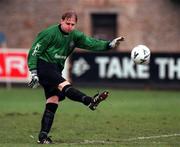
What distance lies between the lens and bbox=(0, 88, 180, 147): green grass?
45.4ft

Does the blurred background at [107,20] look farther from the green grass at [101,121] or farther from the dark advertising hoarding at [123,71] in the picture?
the green grass at [101,121]

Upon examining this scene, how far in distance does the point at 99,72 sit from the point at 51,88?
16721 mm

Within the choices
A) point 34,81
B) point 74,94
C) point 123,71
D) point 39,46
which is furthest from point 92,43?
point 123,71

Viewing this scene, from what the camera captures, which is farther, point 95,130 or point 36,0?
point 36,0

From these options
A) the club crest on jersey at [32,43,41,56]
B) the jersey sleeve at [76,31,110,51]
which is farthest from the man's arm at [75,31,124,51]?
the club crest on jersey at [32,43,41,56]

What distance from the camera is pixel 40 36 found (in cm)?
1332

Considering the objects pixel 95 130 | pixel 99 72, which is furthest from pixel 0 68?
pixel 95 130

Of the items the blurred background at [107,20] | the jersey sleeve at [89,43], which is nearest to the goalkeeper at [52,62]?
the jersey sleeve at [89,43]

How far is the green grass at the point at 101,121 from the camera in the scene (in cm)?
1385

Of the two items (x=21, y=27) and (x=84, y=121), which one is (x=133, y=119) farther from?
(x=21, y=27)

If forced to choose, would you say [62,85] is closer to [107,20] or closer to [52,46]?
[52,46]

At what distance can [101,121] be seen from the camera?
17.8 meters

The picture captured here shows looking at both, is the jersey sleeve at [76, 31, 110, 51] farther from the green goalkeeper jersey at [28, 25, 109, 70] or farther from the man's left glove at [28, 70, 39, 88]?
the man's left glove at [28, 70, 39, 88]

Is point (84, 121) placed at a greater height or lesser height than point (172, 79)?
greater
